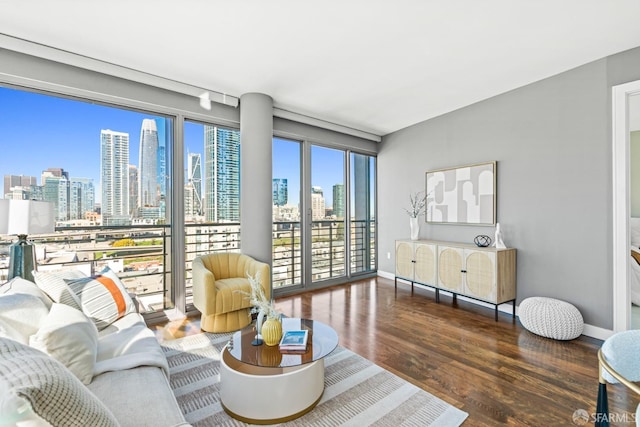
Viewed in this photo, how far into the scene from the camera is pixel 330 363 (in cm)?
237

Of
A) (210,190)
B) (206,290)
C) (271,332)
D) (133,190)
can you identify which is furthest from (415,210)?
(133,190)

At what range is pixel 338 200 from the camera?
198 inches

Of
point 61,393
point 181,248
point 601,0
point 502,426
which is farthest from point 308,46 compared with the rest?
point 502,426

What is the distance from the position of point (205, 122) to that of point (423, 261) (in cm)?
331

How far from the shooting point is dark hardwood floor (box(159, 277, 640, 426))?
1858 millimetres

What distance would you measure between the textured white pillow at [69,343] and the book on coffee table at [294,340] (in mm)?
998

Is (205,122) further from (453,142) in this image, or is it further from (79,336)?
(453,142)

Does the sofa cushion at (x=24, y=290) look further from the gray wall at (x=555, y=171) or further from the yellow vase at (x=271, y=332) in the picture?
the gray wall at (x=555, y=171)

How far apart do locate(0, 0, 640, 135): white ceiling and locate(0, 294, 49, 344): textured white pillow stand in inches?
78.1

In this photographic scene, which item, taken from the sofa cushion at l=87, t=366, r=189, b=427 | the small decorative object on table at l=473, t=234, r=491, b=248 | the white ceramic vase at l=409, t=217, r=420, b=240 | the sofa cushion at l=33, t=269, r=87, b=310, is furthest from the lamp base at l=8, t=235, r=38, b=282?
the small decorative object on table at l=473, t=234, r=491, b=248

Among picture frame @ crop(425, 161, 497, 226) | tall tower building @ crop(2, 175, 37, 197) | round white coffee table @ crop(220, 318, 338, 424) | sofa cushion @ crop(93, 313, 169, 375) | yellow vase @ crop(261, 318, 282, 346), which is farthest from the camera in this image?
picture frame @ crop(425, 161, 497, 226)

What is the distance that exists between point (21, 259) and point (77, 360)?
135 centimetres

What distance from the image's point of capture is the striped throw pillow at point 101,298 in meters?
2.10

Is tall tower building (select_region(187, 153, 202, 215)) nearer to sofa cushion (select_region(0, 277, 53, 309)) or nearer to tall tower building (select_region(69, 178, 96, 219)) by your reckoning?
tall tower building (select_region(69, 178, 96, 219))
